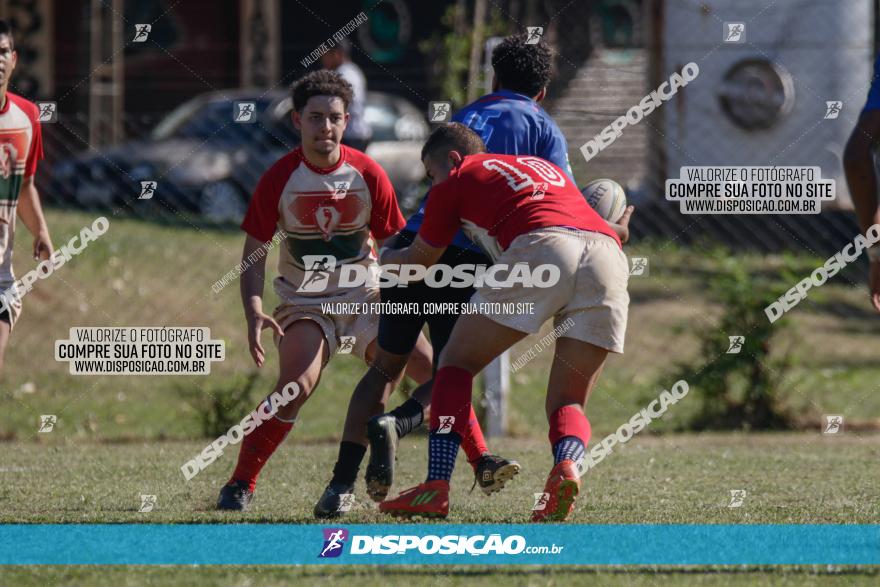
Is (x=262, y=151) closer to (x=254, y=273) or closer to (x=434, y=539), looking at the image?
A: (x=254, y=273)

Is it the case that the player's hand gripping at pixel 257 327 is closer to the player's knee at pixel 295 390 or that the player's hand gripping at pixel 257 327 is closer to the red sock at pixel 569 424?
the player's knee at pixel 295 390

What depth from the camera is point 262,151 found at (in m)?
14.8

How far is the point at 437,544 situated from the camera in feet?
16.4

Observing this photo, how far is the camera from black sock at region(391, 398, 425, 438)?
19.2ft

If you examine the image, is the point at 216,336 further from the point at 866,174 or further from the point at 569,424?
the point at 866,174

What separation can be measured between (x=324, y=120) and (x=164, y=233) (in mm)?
7091

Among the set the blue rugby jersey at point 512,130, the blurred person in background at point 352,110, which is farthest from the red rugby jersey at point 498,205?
the blurred person in background at point 352,110

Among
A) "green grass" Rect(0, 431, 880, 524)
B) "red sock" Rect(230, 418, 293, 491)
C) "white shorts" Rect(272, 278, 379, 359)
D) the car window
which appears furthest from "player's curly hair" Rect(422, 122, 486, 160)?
the car window

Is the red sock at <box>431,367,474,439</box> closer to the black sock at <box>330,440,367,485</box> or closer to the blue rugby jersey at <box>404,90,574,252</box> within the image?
the black sock at <box>330,440,367,485</box>

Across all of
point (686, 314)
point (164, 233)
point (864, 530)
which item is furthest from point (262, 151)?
point (864, 530)

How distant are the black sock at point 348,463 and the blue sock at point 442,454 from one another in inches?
18.7

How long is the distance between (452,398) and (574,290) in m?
0.65

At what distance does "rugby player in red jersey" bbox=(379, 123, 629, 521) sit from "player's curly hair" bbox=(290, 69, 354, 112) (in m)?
0.83

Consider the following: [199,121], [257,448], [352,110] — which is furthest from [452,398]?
[199,121]
